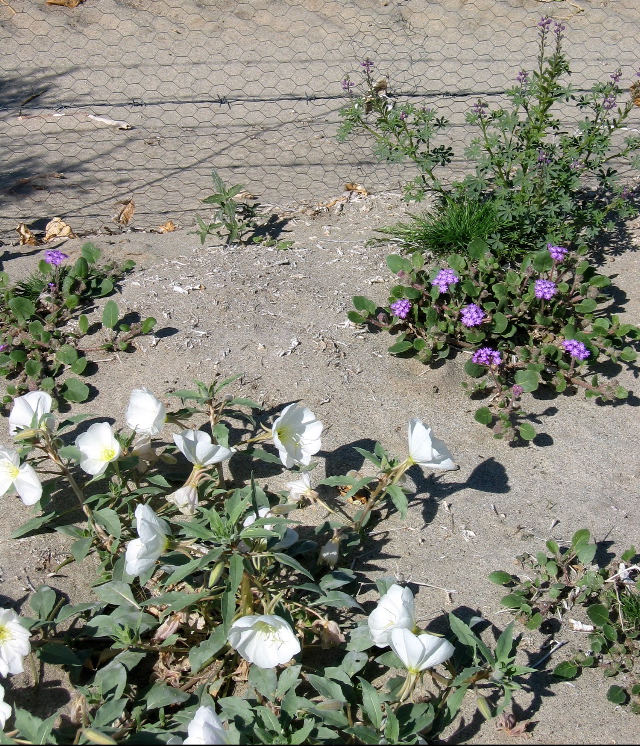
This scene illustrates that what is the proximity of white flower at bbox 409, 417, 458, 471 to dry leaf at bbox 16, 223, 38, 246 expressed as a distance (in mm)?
2544

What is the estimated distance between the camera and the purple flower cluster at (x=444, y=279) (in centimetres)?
287

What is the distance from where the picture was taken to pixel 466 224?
3.32 metres

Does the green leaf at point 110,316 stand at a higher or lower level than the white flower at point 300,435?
lower

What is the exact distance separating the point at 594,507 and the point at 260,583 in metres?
1.08

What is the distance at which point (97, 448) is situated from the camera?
2156 mm

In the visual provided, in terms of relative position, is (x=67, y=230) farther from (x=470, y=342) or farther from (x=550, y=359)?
(x=550, y=359)

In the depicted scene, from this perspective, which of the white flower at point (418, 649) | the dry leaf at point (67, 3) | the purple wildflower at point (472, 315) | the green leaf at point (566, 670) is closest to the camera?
the white flower at point (418, 649)

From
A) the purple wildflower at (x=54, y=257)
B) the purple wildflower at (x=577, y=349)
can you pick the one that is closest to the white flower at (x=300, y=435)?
the purple wildflower at (x=577, y=349)

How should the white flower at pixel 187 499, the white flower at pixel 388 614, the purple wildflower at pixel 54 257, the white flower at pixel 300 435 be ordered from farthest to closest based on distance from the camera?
the purple wildflower at pixel 54 257, the white flower at pixel 300 435, the white flower at pixel 187 499, the white flower at pixel 388 614

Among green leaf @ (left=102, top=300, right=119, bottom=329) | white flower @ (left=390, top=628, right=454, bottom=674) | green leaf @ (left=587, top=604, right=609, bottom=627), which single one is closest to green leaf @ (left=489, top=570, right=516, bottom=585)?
green leaf @ (left=587, top=604, right=609, bottom=627)

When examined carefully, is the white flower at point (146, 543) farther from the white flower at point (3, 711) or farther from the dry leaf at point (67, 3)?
the dry leaf at point (67, 3)

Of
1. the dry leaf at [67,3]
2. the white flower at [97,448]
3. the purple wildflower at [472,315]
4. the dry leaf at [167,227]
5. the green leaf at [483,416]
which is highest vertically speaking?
the dry leaf at [67,3]

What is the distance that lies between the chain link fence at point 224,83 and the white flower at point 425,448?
231cm

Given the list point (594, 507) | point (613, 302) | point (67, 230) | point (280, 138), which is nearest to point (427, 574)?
point (594, 507)
